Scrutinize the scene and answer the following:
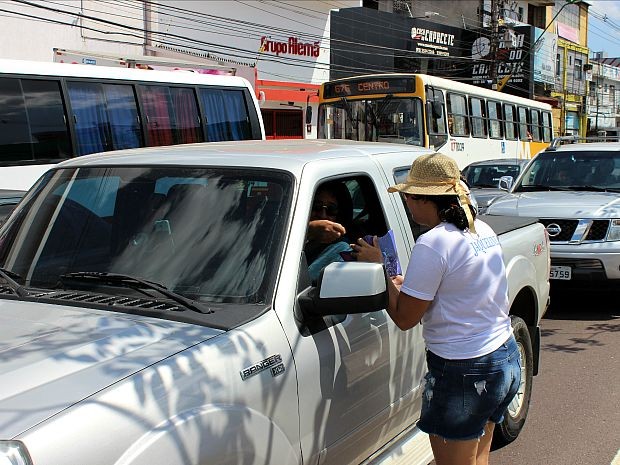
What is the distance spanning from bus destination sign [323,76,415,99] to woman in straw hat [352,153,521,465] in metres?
13.2

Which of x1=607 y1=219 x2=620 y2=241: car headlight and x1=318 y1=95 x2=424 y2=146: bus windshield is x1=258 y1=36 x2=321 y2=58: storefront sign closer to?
x1=318 y1=95 x2=424 y2=146: bus windshield

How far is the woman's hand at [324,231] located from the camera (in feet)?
10.9

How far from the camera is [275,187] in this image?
2.96 meters

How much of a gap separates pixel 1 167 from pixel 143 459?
8.38m

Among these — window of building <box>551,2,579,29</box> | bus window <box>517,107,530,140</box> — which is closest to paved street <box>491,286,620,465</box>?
bus window <box>517,107,530,140</box>

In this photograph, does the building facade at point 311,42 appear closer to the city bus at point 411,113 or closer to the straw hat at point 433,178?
the city bus at point 411,113

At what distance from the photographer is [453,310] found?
9.14 feet

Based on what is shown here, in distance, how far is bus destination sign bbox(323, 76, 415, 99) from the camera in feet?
51.5

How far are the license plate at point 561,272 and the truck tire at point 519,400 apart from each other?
11.8 feet

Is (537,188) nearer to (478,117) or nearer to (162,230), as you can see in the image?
(162,230)

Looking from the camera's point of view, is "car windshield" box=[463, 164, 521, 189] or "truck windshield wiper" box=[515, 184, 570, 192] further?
"car windshield" box=[463, 164, 521, 189]

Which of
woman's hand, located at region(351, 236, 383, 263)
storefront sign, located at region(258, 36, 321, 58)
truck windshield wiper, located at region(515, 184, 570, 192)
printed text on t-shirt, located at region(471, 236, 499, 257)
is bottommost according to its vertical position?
truck windshield wiper, located at region(515, 184, 570, 192)

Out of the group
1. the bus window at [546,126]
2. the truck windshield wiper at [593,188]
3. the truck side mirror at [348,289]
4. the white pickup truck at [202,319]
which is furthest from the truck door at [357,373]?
the bus window at [546,126]

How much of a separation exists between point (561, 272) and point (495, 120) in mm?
A: 13430
